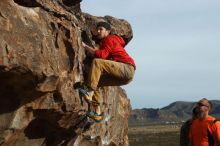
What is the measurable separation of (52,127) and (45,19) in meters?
4.43

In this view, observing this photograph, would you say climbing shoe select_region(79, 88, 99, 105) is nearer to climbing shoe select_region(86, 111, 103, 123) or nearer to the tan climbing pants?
climbing shoe select_region(86, 111, 103, 123)

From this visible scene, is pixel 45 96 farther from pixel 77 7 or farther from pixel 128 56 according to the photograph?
pixel 77 7

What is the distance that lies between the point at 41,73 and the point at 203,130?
15.4 ft

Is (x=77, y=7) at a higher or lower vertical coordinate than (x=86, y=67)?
higher

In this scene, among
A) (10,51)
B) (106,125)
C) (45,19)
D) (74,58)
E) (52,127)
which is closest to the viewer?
(10,51)

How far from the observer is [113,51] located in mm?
14445

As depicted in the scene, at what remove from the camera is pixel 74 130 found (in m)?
17.7

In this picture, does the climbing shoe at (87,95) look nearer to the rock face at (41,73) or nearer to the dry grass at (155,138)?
the rock face at (41,73)

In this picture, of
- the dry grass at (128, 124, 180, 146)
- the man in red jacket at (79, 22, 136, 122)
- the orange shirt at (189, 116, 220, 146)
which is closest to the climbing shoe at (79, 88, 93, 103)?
the man in red jacket at (79, 22, 136, 122)

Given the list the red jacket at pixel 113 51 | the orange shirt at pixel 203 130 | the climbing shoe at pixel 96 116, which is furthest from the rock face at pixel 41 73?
the orange shirt at pixel 203 130

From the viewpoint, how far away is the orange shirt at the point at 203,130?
13.0 metres

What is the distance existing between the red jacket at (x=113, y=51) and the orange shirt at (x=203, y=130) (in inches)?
109

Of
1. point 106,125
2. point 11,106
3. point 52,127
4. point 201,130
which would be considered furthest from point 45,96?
point 106,125

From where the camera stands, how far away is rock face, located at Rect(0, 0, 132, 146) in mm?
12922
